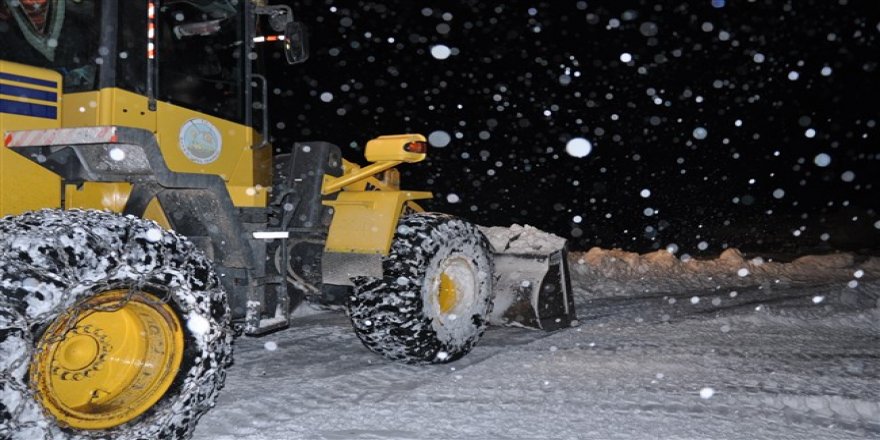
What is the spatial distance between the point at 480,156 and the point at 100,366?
39.4m

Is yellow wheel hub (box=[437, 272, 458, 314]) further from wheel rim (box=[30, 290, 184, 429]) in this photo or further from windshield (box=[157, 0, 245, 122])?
wheel rim (box=[30, 290, 184, 429])

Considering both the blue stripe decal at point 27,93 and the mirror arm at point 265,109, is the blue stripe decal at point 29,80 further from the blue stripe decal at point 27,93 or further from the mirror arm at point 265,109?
the mirror arm at point 265,109

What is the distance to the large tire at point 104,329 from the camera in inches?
98.3

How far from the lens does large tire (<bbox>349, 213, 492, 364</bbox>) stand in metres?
4.48

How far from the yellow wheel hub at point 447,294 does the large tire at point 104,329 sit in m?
1.95

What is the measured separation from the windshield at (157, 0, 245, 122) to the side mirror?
0.32 m

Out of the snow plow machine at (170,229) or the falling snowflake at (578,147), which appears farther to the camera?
the falling snowflake at (578,147)

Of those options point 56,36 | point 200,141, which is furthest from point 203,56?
point 56,36

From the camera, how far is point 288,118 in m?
31.9

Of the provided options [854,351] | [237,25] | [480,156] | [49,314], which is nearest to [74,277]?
[49,314]

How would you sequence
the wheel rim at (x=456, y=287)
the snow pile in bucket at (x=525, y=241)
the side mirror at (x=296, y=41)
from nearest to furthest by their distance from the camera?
the side mirror at (x=296, y=41) → the wheel rim at (x=456, y=287) → the snow pile in bucket at (x=525, y=241)

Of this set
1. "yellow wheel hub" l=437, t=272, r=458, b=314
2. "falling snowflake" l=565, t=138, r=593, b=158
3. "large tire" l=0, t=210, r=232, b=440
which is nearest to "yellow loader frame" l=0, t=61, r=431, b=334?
"large tire" l=0, t=210, r=232, b=440

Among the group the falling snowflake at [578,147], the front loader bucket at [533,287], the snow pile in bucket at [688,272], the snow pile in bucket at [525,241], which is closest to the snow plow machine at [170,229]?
the front loader bucket at [533,287]

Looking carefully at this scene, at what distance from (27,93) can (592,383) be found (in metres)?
3.53
